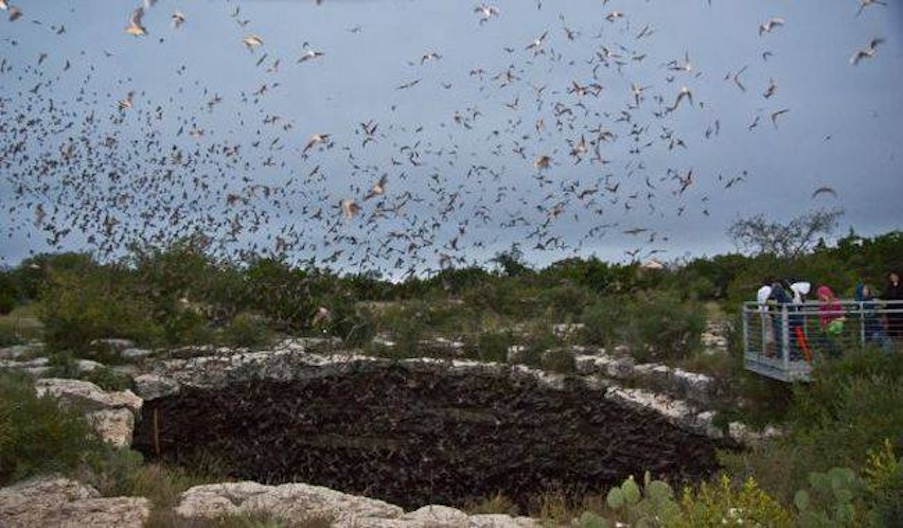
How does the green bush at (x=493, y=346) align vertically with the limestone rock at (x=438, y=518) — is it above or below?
above

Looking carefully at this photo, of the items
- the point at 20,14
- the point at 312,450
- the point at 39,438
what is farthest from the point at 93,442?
the point at 312,450

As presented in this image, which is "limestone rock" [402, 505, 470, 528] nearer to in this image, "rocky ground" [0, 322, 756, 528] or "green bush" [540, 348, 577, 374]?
"rocky ground" [0, 322, 756, 528]

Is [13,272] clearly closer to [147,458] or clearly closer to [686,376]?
[147,458]

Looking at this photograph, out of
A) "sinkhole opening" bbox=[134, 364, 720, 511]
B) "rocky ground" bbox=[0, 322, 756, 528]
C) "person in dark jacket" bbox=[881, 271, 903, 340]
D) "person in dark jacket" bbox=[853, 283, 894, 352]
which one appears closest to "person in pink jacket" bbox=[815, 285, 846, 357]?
"person in dark jacket" bbox=[853, 283, 894, 352]

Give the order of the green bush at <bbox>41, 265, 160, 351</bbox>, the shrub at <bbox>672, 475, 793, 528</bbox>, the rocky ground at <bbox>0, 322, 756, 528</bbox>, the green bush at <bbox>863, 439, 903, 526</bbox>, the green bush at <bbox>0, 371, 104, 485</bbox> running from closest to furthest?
the shrub at <bbox>672, 475, 793, 528</bbox>
the green bush at <bbox>863, 439, 903, 526</bbox>
the green bush at <bbox>0, 371, 104, 485</bbox>
the rocky ground at <bbox>0, 322, 756, 528</bbox>
the green bush at <bbox>41, 265, 160, 351</bbox>

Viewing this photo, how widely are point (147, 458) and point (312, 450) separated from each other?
3583 millimetres

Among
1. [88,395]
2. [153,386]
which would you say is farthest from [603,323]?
[88,395]

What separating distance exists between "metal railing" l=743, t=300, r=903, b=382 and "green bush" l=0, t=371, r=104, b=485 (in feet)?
31.2

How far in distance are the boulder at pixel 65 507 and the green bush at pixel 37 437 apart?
51 centimetres

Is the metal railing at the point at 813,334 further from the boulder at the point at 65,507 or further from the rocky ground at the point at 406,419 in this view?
the boulder at the point at 65,507

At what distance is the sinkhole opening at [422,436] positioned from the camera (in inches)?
742

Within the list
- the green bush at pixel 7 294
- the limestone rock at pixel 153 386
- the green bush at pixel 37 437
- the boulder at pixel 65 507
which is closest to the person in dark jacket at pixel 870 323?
the boulder at pixel 65 507

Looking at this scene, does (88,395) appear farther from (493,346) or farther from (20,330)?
(493,346)

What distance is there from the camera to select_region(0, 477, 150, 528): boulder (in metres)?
8.67
